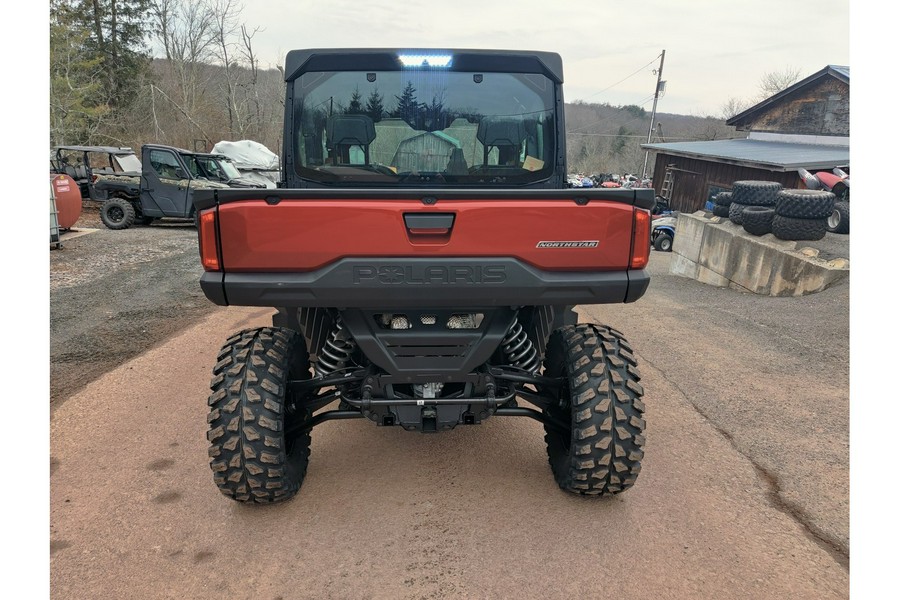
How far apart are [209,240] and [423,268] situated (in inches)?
37.6

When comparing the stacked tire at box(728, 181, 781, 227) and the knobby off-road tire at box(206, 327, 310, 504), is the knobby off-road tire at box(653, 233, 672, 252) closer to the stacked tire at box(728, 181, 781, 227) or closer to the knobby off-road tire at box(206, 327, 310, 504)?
the stacked tire at box(728, 181, 781, 227)

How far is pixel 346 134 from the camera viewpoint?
351 cm

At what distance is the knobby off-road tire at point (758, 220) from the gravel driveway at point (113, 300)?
9.34 metres

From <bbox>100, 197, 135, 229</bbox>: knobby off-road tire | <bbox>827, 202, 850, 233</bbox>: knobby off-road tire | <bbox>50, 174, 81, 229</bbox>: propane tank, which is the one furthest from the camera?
<bbox>100, 197, 135, 229</bbox>: knobby off-road tire

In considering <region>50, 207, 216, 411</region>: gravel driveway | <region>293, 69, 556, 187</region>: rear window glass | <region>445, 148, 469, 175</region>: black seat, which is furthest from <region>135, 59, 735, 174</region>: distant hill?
<region>445, 148, 469, 175</region>: black seat

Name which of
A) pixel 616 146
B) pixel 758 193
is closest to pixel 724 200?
pixel 758 193

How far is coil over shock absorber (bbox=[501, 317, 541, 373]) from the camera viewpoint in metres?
3.32

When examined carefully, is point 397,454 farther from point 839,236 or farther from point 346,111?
point 839,236

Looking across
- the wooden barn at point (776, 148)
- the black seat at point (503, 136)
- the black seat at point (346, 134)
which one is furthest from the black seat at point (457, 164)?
the wooden barn at point (776, 148)

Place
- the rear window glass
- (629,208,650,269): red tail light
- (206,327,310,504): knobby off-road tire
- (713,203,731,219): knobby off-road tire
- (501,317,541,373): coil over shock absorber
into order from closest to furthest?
1. (629,208,650,269): red tail light
2. (206,327,310,504): knobby off-road tire
3. (501,317,541,373): coil over shock absorber
4. the rear window glass
5. (713,203,731,219): knobby off-road tire

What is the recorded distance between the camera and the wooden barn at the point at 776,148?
17.8 meters

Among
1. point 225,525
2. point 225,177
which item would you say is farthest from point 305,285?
point 225,177

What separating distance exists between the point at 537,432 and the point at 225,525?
7.16ft

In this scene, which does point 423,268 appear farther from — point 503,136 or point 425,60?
point 425,60
